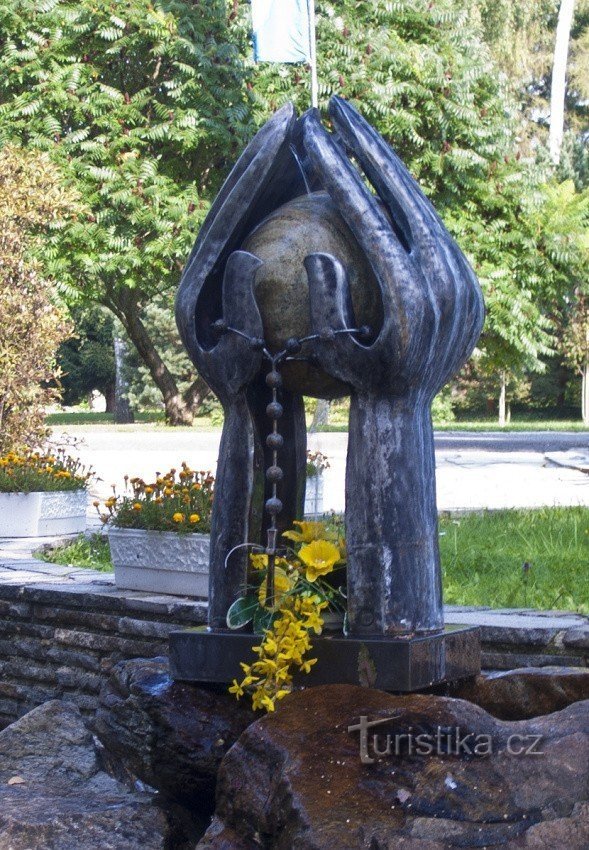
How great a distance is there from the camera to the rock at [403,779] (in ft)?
8.67

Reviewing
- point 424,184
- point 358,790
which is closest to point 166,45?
point 424,184

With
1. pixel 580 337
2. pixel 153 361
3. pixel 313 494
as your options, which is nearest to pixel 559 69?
pixel 580 337

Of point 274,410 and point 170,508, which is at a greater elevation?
point 274,410

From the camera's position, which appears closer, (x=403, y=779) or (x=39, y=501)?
(x=403, y=779)

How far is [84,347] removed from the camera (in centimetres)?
4312

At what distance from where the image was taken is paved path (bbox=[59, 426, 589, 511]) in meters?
11.0

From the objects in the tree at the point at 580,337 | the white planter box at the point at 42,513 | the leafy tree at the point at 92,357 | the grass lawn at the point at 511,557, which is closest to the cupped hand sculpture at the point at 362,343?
the grass lawn at the point at 511,557

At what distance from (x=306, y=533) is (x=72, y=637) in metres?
2.20

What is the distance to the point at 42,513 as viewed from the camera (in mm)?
8242

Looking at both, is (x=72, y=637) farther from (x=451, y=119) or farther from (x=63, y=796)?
(x=451, y=119)

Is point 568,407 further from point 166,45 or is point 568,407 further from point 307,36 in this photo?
point 307,36

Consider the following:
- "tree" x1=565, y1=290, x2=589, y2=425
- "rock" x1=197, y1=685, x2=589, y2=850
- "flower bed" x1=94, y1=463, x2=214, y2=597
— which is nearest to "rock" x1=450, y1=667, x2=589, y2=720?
"rock" x1=197, y1=685, x2=589, y2=850

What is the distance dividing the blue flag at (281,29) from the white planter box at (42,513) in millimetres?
6428

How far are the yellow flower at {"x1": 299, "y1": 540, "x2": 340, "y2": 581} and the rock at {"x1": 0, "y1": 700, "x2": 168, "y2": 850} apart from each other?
0.83 metres
